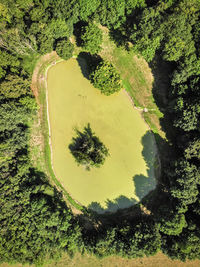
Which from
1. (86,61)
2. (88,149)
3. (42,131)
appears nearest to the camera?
(88,149)

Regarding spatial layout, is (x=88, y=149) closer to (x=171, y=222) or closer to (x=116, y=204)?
(x=116, y=204)

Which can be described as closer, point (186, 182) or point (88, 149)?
point (186, 182)

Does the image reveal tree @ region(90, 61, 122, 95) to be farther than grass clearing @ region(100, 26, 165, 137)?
No

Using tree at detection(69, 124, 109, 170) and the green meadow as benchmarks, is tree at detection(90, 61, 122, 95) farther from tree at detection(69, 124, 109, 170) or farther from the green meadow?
tree at detection(69, 124, 109, 170)

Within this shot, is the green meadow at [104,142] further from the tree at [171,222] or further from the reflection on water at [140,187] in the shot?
the tree at [171,222]

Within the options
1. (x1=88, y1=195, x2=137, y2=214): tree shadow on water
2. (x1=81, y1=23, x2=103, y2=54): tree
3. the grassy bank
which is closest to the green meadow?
(x1=88, y1=195, x2=137, y2=214): tree shadow on water

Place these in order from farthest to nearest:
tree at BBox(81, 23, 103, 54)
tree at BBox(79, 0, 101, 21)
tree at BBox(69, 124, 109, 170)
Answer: tree at BBox(69, 124, 109, 170) < tree at BBox(81, 23, 103, 54) < tree at BBox(79, 0, 101, 21)

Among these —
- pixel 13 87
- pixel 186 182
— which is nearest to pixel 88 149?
pixel 13 87
